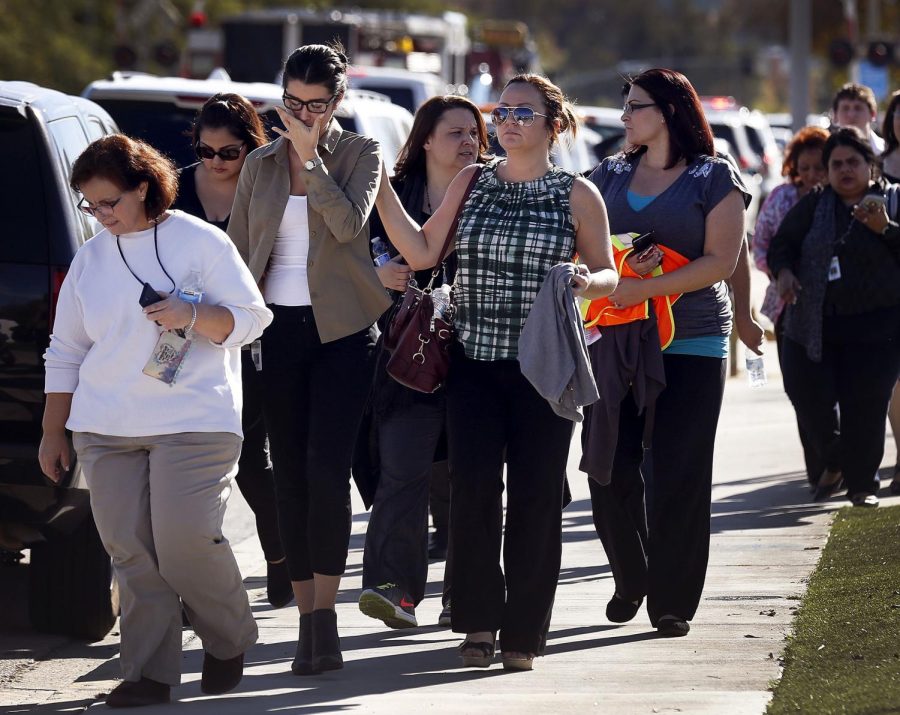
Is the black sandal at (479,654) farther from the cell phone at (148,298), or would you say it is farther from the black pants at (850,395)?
the black pants at (850,395)

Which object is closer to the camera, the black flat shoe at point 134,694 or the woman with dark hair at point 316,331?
the black flat shoe at point 134,694

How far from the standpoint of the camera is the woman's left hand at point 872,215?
8844 millimetres

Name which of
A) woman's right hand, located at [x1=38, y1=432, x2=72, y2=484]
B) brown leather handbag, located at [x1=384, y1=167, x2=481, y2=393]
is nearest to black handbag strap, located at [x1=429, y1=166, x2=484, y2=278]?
brown leather handbag, located at [x1=384, y1=167, x2=481, y2=393]

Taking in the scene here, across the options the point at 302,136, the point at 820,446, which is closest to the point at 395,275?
the point at 302,136

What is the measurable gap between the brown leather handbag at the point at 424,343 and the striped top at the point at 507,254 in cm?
6

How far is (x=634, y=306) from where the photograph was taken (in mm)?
6305

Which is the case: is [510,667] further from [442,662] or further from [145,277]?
[145,277]

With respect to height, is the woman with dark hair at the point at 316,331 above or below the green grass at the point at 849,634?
above

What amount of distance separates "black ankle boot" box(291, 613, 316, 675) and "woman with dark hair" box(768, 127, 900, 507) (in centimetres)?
379

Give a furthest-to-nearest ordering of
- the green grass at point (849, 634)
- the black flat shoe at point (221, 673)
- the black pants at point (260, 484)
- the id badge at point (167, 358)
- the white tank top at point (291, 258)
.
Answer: the black pants at point (260, 484), the white tank top at point (291, 258), the black flat shoe at point (221, 673), the id badge at point (167, 358), the green grass at point (849, 634)

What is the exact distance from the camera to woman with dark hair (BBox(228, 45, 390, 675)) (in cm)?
586

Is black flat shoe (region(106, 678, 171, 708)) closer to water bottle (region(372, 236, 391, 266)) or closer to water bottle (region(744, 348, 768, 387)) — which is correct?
water bottle (region(372, 236, 391, 266))

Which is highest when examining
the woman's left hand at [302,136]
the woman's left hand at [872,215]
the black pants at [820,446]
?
the woman's left hand at [302,136]

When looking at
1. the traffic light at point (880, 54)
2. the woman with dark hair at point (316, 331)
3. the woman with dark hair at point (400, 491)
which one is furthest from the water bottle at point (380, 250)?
the traffic light at point (880, 54)
